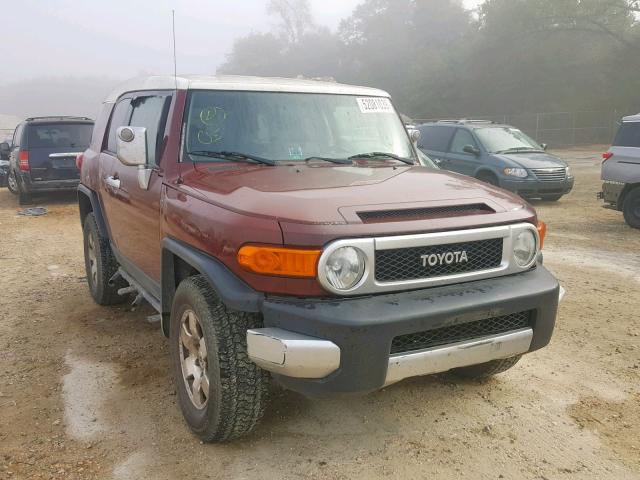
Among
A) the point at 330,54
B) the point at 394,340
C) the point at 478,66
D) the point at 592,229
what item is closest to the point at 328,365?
the point at 394,340

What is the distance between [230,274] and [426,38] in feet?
205

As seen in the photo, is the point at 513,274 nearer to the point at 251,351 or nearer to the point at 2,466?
the point at 251,351

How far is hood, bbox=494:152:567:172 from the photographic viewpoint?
1168 cm

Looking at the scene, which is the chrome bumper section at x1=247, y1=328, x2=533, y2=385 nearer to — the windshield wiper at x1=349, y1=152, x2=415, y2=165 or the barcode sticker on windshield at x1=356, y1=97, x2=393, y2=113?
the windshield wiper at x1=349, y1=152, x2=415, y2=165

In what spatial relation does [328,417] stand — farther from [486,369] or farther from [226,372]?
[486,369]

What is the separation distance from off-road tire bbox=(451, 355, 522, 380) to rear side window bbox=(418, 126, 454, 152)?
30.3 ft

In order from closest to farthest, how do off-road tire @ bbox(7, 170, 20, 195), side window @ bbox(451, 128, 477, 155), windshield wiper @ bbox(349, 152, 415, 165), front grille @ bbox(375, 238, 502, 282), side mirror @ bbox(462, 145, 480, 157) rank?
front grille @ bbox(375, 238, 502, 282), windshield wiper @ bbox(349, 152, 415, 165), side mirror @ bbox(462, 145, 480, 157), side window @ bbox(451, 128, 477, 155), off-road tire @ bbox(7, 170, 20, 195)

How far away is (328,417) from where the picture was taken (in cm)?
344

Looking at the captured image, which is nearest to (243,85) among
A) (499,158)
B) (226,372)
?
(226,372)

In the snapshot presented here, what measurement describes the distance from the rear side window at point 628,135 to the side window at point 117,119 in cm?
771

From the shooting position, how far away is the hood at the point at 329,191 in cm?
276

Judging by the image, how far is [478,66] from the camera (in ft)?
134

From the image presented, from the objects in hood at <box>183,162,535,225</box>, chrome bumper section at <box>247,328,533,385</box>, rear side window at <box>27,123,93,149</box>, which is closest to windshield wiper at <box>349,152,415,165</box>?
hood at <box>183,162,535,225</box>

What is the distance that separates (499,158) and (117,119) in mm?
8500
